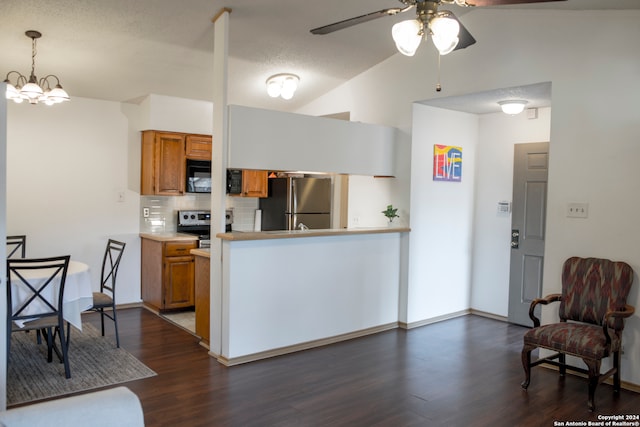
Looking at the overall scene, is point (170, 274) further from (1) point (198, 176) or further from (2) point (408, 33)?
(2) point (408, 33)

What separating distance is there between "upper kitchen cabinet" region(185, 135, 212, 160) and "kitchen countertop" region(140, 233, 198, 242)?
3.17 ft

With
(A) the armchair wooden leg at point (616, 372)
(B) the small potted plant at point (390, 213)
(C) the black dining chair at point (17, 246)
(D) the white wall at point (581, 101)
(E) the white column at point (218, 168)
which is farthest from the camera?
(B) the small potted plant at point (390, 213)

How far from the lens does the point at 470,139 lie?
5.77 m

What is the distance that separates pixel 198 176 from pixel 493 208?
3579 millimetres

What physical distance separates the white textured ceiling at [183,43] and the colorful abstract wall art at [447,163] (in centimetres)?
120

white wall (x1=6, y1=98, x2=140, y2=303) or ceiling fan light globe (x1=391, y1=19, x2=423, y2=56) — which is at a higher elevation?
ceiling fan light globe (x1=391, y1=19, x2=423, y2=56)

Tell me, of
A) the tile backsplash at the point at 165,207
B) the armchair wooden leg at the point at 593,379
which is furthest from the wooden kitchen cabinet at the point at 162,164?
the armchair wooden leg at the point at 593,379

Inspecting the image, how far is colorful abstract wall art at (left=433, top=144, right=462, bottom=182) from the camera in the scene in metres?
5.39

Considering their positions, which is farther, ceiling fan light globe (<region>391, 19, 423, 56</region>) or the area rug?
the area rug

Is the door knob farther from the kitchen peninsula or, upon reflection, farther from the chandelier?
the chandelier

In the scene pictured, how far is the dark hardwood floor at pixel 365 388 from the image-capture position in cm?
310

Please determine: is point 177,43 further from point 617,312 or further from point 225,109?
point 617,312

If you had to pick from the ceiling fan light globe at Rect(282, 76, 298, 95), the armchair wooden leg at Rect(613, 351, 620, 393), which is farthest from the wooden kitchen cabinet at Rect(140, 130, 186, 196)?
the armchair wooden leg at Rect(613, 351, 620, 393)

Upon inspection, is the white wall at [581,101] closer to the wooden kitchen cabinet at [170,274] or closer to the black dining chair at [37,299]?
the wooden kitchen cabinet at [170,274]
